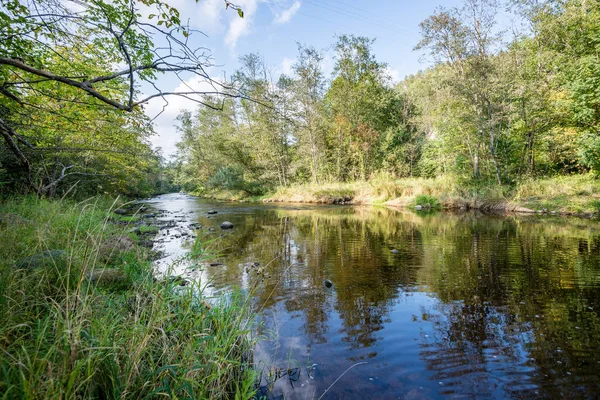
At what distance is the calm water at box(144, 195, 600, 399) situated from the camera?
2990mm

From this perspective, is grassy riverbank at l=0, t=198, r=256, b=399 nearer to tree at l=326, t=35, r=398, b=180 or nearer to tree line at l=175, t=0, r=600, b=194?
tree line at l=175, t=0, r=600, b=194

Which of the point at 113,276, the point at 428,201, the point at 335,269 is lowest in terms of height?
the point at 335,269

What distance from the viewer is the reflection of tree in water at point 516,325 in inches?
117

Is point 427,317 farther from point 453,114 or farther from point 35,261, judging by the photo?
point 453,114

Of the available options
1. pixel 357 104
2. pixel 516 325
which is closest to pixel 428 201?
pixel 357 104

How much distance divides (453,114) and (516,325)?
18.9 metres

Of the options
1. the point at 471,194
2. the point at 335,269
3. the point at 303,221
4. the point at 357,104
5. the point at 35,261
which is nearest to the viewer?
the point at 35,261

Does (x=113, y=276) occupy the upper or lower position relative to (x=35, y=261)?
lower

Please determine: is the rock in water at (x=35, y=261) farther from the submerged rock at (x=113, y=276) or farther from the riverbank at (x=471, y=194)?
the riverbank at (x=471, y=194)

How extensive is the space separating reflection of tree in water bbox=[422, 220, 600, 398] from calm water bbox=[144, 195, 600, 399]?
0.05 ft

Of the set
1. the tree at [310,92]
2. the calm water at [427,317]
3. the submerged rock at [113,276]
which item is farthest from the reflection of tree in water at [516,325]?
the tree at [310,92]

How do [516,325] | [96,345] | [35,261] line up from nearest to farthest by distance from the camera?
[96,345] → [35,261] → [516,325]

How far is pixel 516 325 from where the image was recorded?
4035 millimetres

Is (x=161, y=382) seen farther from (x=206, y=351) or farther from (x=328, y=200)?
(x=328, y=200)
